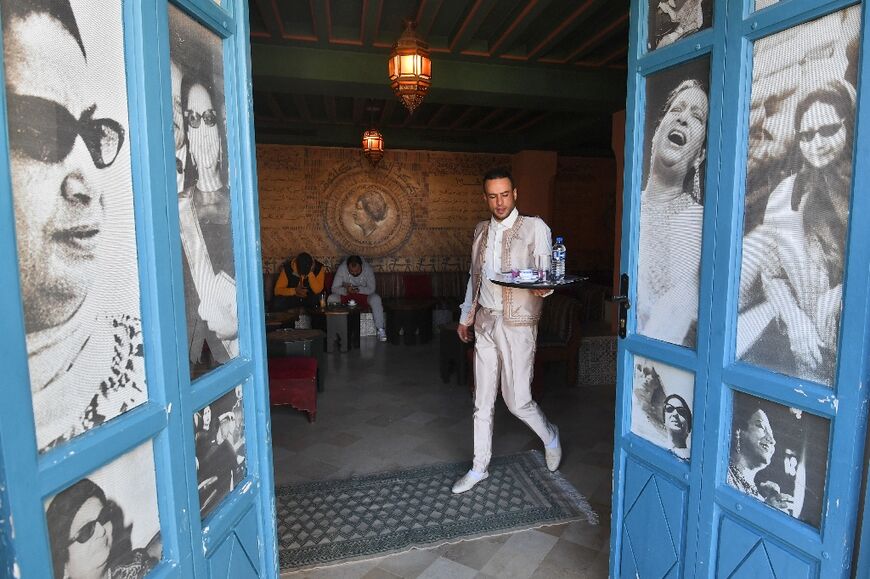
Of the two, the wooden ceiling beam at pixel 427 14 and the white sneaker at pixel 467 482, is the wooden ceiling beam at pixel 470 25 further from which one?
the white sneaker at pixel 467 482

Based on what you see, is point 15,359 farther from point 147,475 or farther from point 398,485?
point 398,485

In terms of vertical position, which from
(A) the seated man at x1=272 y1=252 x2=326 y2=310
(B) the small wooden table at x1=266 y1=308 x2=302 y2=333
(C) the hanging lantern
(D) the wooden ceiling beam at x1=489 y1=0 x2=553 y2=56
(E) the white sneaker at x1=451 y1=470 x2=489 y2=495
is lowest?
(E) the white sneaker at x1=451 y1=470 x2=489 y2=495

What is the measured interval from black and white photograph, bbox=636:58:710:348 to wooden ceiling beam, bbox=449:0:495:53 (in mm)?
2592

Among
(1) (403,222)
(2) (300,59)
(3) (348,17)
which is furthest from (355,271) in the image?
(3) (348,17)

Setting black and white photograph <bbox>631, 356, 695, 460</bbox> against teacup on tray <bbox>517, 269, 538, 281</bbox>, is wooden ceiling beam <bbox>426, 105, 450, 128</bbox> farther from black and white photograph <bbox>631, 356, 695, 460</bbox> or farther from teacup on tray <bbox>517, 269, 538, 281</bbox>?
black and white photograph <bbox>631, 356, 695, 460</bbox>

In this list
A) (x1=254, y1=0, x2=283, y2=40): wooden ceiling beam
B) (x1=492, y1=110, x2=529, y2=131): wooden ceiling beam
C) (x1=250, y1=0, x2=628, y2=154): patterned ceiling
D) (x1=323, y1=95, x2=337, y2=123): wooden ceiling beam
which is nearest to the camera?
(x1=254, y1=0, x2=283, y2=40): wooden ceiling beam

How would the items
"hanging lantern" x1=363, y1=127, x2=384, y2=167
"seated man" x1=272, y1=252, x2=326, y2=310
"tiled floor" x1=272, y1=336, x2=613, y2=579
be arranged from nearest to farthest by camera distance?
"tiled floor" x1=272, y1=336, x2=613, y2=579 → "hanging lantern" x1=363, y1=127, x2=384, y2=167 → "seated man" x1=272, y1=252, x2=326, y2=310

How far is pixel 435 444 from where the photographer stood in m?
4.21

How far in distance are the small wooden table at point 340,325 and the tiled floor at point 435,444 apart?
64cm

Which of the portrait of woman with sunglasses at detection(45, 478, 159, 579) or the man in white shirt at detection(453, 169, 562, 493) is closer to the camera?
the portrait of woman with sunglasses at detection(45, 478, 159, 579)

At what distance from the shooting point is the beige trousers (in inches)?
133

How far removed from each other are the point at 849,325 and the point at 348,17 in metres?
4.56

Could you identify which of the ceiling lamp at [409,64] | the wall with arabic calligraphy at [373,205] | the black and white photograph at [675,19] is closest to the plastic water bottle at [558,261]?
the black and white photograph at [675,19]

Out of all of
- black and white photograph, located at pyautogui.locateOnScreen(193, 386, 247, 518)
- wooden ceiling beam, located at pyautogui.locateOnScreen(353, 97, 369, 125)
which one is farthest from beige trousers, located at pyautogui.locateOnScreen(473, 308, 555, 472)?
wooden ceiling beam, located at pyautogui.locateOnScreen(353, 97, 369, 125)
